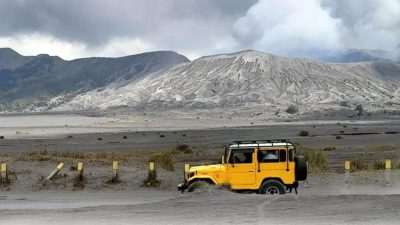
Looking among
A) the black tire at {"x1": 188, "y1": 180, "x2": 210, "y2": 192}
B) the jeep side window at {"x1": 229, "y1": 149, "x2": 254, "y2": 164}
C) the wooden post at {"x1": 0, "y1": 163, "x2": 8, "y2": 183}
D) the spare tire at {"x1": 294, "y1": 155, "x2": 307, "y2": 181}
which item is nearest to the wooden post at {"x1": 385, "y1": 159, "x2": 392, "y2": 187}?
the spare tire at {"x1": 294, "y1": 155, "x2": 307, "y2": 181}

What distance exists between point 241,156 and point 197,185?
6.92ft

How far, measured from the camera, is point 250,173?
21766 millimetres

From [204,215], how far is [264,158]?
15.8ft

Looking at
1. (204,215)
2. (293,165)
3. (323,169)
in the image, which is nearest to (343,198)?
(293,165)

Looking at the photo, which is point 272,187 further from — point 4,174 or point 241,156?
point 4,174

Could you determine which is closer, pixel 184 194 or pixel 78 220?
pixel 78 220


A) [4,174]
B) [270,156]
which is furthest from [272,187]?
[4,174]

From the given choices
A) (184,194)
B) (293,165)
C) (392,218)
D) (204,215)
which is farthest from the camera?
(184,194)

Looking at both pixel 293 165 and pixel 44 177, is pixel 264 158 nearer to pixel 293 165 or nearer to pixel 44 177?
pixel 293 165

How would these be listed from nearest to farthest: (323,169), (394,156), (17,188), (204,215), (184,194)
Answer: (204,215), (184,194), (17,188), (323,169), (394,156)

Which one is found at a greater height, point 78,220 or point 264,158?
point 264,158

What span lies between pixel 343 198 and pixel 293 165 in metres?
2.30

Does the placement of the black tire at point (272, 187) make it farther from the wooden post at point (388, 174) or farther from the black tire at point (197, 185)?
the wooden post at point (388, 174)

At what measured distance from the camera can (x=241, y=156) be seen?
21.8m
